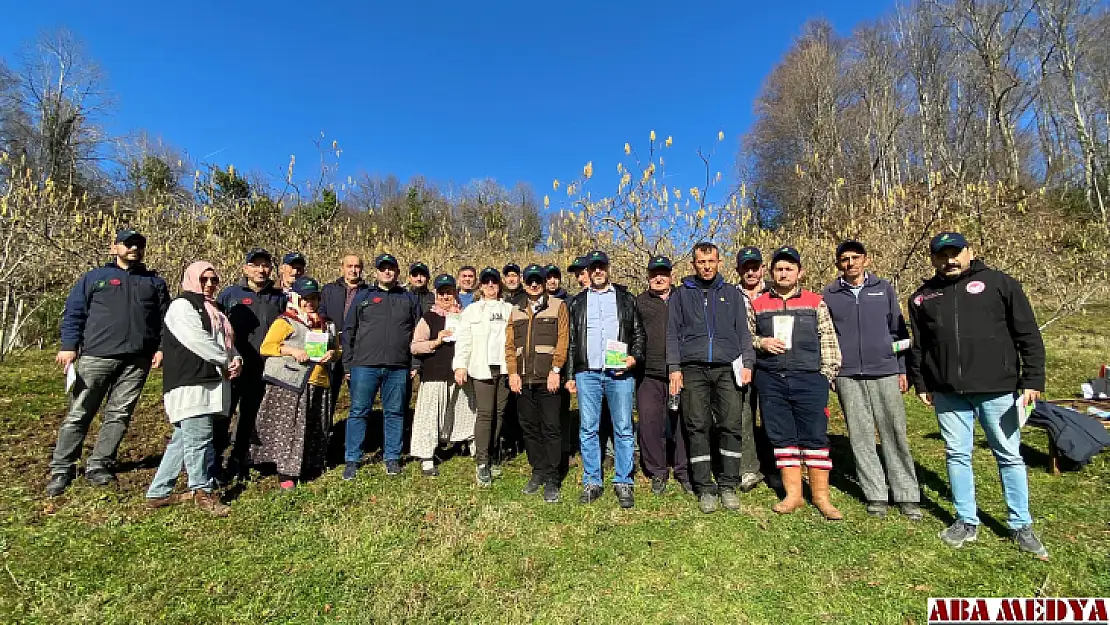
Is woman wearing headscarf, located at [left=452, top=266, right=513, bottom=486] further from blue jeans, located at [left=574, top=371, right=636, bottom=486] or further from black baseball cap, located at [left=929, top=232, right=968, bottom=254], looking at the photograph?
black baseball cap, located at [left=929, top=232, right=968, bottom=254]

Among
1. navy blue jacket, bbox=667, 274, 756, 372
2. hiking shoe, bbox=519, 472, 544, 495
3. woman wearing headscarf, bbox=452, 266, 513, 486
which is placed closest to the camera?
navy blue jacket, bbox=667, 274, 756, 372

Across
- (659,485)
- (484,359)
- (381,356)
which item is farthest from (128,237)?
(659,485)

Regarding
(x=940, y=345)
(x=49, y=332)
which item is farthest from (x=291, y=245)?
(x=940, y=345)

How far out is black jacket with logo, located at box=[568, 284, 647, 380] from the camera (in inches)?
167

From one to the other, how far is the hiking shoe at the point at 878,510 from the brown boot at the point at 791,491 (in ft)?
1.62

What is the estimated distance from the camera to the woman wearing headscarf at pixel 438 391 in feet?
16.5

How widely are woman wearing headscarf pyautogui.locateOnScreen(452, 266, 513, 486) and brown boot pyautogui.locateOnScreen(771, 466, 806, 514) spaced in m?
2.50

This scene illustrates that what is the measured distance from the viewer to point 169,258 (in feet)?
28.1

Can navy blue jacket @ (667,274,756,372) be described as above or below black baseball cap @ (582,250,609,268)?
below

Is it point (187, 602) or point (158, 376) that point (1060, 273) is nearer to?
point (187, 602)

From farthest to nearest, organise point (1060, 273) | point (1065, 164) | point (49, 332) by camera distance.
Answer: point (1065, 164) → point (49, 332) → point (1060, 273)

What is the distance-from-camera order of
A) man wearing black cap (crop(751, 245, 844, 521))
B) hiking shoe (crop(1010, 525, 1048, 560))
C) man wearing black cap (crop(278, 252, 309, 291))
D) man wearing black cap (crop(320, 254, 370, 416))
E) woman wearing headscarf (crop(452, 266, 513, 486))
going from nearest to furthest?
hiking shoe (crop(1010, 525, 1048, 560)) < man wearing black cap (crop(751, 245, 844, 521)) < woman wearing headscarf (crop(452, 266, 513, 486)) < man wearing black cap (crop(320, 254, 370, 416)) < man wearing black cap (crop(278, 252, 309, 291))

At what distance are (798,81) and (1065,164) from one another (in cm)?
1199

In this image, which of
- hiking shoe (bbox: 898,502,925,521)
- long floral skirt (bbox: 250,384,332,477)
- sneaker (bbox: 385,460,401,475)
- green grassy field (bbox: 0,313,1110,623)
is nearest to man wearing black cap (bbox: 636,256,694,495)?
green grassy field (bbox: 0,313,1110,623)
